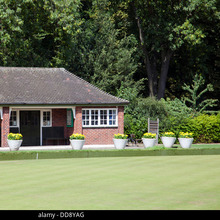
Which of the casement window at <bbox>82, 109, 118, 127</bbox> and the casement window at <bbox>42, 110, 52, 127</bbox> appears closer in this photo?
the casement window at <bbox>82, 109, 118, 127</bbox>

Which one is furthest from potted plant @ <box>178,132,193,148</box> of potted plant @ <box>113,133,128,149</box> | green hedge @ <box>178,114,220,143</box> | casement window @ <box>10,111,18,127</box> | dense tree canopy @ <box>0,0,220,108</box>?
casement window @ <box>10,111,18,127</box>

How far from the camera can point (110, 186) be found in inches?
554

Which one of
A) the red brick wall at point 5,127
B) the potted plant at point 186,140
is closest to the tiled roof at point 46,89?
the red brick wall at point 5,127

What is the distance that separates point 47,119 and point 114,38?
1384 cm

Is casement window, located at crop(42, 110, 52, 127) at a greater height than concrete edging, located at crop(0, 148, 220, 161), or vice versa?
casement window, located at crop(42, 110, 52, 127)

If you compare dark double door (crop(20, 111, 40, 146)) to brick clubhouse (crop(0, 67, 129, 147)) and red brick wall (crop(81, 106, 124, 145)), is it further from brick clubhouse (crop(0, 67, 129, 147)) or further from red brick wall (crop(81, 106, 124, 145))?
red brick wall (crop(81, 106, 124, 145))

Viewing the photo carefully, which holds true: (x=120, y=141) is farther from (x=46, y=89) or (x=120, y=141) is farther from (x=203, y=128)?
(x=203, y=128)

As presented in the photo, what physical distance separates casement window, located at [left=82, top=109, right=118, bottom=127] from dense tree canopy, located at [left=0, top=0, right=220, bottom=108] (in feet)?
14.6

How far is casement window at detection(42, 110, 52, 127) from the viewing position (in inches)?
1331

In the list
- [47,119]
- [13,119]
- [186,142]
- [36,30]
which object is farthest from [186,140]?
[36,30]

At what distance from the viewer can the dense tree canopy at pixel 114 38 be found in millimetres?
39844

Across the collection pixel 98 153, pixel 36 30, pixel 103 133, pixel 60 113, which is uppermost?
pixel 36 30

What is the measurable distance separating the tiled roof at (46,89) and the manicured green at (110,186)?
12131 millimetres

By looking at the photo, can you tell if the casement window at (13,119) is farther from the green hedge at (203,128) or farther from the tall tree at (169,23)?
the tall tree at (169,23)
